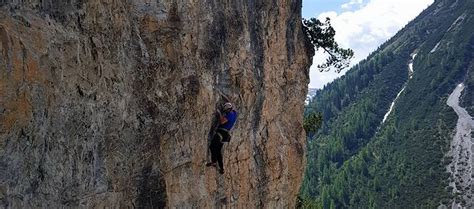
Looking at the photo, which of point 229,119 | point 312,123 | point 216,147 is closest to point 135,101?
point 229,119

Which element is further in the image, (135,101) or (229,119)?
(229,119)

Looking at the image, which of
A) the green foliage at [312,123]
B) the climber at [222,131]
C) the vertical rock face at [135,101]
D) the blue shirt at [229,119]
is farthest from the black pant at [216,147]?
the green foliage at [312,123]

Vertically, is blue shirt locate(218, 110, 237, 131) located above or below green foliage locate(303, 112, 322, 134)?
below

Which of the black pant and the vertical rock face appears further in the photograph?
the black pant

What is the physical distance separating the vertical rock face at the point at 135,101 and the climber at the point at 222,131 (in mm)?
293

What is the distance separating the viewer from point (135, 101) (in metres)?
13.9

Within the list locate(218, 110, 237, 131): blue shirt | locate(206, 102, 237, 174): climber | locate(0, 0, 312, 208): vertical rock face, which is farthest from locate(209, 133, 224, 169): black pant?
locate(218, 110, 237, 131): blue shirt

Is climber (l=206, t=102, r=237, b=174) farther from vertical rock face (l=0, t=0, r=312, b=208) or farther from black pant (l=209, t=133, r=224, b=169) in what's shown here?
vertical rock face (l=0, t=0, r=312, b=208)

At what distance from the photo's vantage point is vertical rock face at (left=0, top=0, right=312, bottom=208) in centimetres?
1018

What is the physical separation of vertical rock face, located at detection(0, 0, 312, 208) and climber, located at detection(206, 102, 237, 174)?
0.29 meters

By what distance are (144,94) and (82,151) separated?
9.73 feet

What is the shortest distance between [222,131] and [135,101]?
4.23 metres

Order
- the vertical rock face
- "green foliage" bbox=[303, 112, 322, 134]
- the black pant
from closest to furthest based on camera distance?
the vertical rock face
the black pant
"green foliage" bbox=[303, 112, 322, 134]

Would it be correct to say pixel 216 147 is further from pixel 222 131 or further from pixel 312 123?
pixel 312 123
